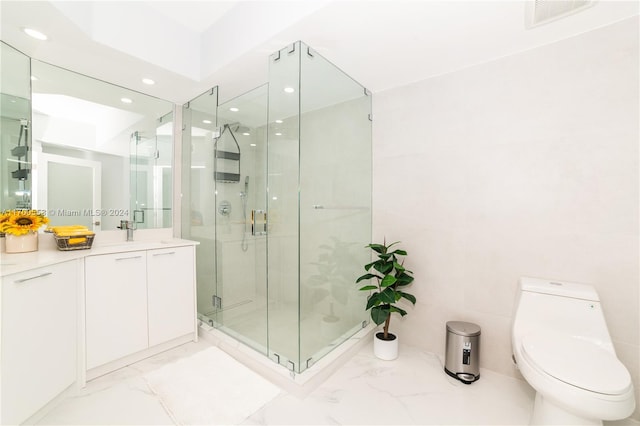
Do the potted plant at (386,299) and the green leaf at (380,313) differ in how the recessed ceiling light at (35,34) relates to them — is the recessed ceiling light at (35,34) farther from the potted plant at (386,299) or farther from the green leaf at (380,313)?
the green leaf at (380,313)

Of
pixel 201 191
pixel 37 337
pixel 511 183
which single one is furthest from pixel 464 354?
pixel 201 191

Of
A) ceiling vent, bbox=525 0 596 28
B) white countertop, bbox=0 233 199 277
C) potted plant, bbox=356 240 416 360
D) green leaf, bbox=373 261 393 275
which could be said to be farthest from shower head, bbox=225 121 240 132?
ceiling vent, bbox=525 0 596 28

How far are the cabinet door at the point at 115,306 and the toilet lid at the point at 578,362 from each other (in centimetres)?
250

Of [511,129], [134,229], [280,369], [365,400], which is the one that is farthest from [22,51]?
→ [511,129]

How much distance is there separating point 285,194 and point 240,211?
973 millimetres

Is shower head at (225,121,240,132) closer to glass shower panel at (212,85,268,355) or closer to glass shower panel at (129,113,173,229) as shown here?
glass shower panel at (212,85,268,355)

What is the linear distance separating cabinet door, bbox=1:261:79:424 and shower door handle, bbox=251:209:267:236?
1.20 m

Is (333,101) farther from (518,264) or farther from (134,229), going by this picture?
(134,229)

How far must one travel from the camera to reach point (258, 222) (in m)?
2.38

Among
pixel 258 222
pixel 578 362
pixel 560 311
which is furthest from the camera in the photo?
pixel 258 222

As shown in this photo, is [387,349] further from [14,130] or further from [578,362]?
[14,130]

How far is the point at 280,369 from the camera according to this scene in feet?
6.07

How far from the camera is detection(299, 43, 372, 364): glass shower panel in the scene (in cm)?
192

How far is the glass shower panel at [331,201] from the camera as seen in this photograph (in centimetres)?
192
